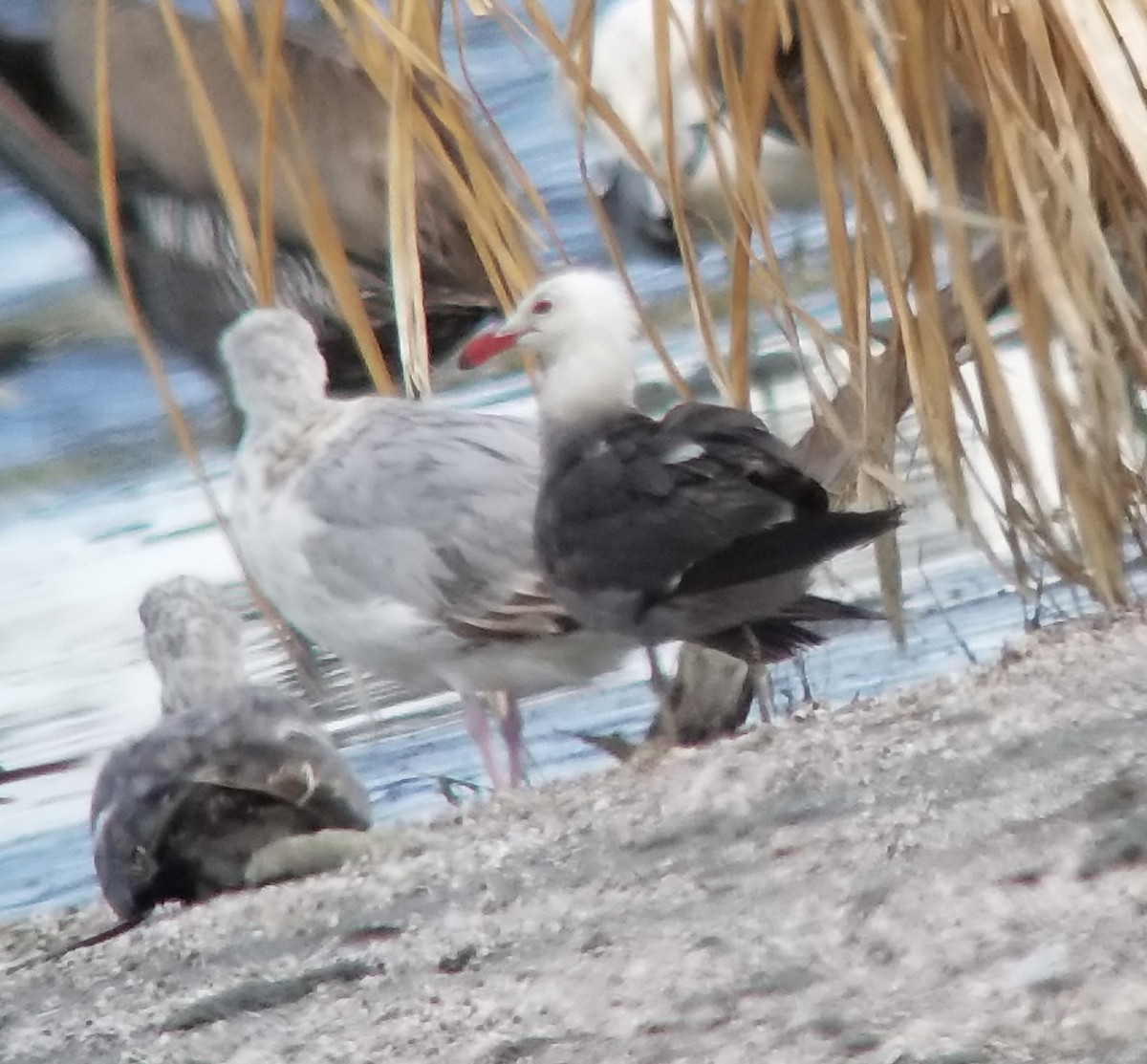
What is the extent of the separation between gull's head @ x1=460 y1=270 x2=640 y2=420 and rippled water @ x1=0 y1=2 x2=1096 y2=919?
0.71 meters

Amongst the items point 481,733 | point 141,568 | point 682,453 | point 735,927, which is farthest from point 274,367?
point 735,927

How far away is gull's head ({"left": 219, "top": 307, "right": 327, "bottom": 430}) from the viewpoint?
3480 millimetres

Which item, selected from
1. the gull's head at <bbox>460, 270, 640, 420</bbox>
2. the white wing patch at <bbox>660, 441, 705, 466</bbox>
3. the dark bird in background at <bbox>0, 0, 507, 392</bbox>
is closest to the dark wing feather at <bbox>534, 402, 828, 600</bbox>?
the white wing patch at <bbox>660, 441, 705, 466</bbox>

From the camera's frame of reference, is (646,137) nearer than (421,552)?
No

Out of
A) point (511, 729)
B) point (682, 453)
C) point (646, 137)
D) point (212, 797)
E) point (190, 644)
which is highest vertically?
point (646, 137)

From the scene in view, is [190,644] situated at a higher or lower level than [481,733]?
higher

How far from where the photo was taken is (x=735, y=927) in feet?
5.86

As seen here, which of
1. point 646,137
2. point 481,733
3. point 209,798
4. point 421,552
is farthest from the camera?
point 646,137

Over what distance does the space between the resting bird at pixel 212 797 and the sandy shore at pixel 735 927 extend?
0.66ft

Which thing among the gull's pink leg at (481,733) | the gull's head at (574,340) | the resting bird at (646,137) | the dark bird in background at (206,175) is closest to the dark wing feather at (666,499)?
the gull's head at (574,340)

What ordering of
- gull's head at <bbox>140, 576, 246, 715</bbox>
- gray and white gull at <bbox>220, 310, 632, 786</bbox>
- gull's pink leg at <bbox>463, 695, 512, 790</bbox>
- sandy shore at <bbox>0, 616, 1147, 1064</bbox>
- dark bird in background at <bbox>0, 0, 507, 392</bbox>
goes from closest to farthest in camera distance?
sandy shore at <bbox>0, 616, 1147, 1064</bbox> < gray and white gull at <bbox>220, 310, 632, 786</bbox> < gull's pink leg at <bbox>463, 695, 512, 790</bbox> < gull's head at <bbox>140, 576, 246, 715</bbox> < dark bird in background at <bbox>0, 0, 507, 392</bbox>

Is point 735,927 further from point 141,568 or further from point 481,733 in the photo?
point 141,568

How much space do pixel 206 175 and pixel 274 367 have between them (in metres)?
1.24

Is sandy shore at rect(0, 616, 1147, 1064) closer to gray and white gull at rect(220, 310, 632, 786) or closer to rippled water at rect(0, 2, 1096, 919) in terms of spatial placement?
gray and white gull at rect(220, 310, 632, 786)
